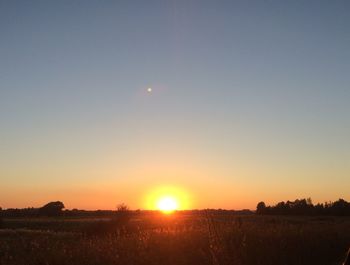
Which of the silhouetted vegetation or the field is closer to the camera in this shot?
the field

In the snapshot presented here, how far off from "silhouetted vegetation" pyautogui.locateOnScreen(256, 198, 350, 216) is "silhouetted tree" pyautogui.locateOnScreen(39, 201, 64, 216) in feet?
130

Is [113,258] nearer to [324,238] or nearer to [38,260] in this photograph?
[38,260]

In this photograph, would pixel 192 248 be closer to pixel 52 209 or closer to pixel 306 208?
pixel 306 208

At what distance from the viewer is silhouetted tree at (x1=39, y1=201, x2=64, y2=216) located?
373 ft

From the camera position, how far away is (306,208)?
9025cm

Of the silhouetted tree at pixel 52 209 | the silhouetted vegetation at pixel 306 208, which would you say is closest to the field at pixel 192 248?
the silhouetted vegetation at pixel 306 208

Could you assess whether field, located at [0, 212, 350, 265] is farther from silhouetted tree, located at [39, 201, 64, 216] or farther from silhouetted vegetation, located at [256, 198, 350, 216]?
silhouetted tree, located at [39, 201, 64, 216]

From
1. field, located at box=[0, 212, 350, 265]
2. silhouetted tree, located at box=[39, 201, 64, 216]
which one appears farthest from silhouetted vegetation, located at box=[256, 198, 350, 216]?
field, located at box=[0, 212, 350, 265]

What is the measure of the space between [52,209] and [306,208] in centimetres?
5091

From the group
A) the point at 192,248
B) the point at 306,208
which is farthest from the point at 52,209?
the point at 192,248

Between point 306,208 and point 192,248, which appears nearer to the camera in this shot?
point 192,248

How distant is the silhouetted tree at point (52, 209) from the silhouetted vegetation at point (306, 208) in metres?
39.8

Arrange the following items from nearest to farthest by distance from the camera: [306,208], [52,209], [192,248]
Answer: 1. [192,248]
2. [306,208]
3. [52,209]

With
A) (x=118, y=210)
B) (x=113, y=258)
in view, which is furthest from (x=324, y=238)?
(x=118, y=210)
